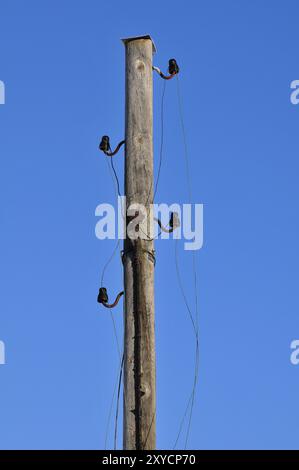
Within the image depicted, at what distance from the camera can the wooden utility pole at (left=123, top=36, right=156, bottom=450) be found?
8.73 metres

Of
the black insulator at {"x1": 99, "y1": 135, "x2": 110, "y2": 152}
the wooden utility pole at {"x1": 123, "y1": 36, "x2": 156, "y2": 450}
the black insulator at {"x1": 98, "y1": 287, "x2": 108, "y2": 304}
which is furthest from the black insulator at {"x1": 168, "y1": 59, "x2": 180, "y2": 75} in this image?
the black insulator at {"x1": 98, "y1": 287, "x2": 108, "y2": 304}

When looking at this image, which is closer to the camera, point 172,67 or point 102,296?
point 102,296

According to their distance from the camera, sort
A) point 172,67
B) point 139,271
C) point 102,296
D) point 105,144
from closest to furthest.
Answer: point 139,271
point 102,296
point 105,144
point 172,67

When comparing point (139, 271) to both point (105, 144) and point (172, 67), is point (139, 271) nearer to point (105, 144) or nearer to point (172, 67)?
point (105, 144)

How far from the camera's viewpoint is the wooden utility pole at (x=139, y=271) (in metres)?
8.73

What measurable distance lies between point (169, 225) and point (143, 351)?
111 cm

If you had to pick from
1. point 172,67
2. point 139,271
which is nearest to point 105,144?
point 172,67

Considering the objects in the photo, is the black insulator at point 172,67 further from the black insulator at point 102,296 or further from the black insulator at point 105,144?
the black insulator at point 102,296

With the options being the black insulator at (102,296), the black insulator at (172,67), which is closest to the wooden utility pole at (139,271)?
the black insulator at (102,296)

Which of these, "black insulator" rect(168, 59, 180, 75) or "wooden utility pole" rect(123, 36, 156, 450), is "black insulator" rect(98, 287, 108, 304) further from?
"black insulator" rect(168, 59, 180, 75)

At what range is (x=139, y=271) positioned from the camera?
→ 30.0 feet

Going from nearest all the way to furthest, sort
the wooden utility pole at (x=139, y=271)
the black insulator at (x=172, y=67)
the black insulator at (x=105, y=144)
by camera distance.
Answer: the wooden utility pole at (x=139, y=271) → the black insulator at (x=105, y=144) → the black insulator at (x=172, y=67)

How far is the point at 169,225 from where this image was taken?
30.8 feet
